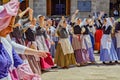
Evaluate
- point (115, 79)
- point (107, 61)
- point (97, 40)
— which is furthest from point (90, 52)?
point (97, 40)

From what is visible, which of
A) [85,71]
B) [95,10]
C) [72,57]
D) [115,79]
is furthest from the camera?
[95,10]

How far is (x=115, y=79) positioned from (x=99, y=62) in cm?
294

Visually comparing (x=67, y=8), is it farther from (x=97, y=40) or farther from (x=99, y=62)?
(x=99, y=62)

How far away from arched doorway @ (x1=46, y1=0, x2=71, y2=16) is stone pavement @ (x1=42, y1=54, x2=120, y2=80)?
31.9 feet

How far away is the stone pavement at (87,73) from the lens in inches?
365

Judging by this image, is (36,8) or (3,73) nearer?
(3,73)

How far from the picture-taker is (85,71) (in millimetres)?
10305

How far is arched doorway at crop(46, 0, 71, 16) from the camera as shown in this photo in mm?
20656

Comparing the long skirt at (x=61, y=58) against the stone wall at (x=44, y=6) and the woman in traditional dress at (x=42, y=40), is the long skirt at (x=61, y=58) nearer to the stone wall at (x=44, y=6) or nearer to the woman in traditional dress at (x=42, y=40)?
the woman in traditional dress at (x=42, y=40)

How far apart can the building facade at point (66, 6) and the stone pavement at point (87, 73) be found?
9.32m

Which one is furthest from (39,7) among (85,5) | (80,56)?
(80,56)

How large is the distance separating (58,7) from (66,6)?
1.51ft

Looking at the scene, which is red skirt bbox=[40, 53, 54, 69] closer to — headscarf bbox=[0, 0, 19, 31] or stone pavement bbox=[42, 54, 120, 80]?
stone pavement bbox=[42, 54, 120, 80]

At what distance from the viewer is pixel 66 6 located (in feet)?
67.8
